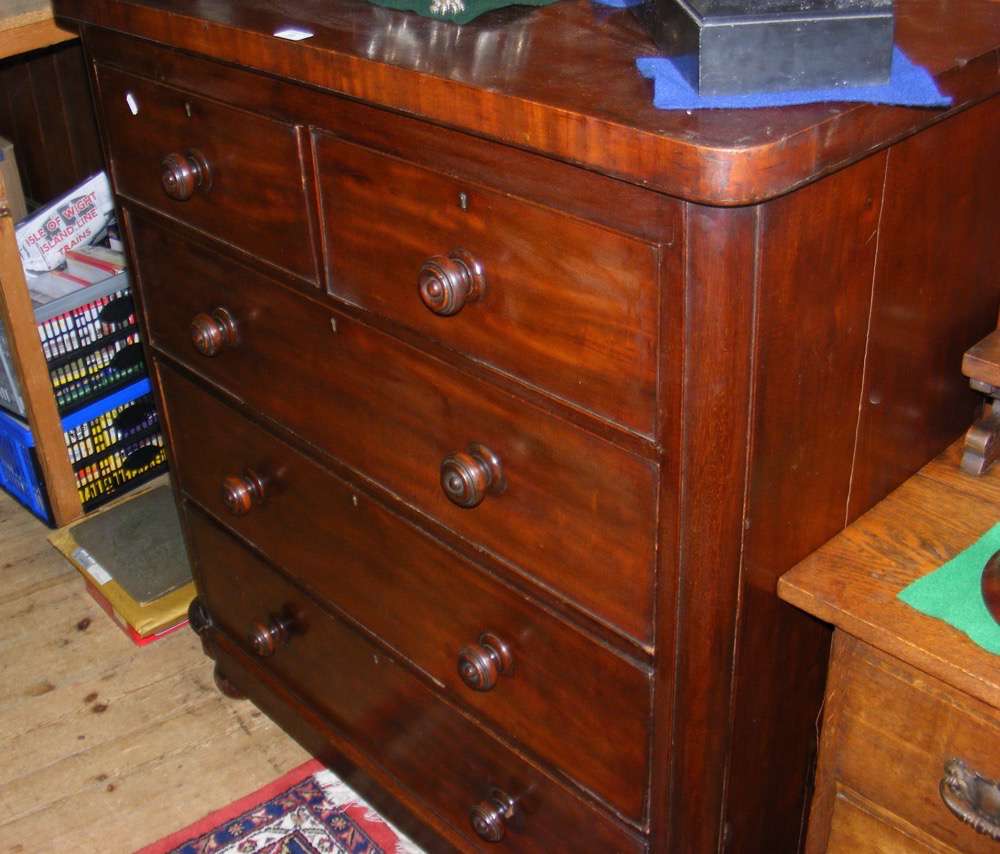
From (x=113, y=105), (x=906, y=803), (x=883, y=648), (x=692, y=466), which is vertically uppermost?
(x=113, y=105)

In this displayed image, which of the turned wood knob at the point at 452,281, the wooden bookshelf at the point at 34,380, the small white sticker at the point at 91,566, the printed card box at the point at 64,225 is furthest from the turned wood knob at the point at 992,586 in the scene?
the printed card box at the point at 64,225

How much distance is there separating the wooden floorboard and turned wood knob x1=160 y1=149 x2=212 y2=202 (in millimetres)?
887

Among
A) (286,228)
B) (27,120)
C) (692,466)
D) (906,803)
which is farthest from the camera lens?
(27,120)

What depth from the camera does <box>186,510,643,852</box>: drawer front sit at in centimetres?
131

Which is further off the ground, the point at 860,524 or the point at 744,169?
the point at 744,169

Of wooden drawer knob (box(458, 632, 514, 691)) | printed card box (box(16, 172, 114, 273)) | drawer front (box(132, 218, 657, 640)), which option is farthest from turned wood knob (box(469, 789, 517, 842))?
printed card box (box(16, 172, 114, 273))

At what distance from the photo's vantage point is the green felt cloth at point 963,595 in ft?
3.33

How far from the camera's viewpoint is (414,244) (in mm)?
1127

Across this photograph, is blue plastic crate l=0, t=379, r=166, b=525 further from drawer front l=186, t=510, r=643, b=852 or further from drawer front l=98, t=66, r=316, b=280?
drawer front l=98, t=66, r=316, b=280

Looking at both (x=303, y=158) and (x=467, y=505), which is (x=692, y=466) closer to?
(x=467, y=505)

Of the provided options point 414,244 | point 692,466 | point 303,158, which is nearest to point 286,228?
point 303,158

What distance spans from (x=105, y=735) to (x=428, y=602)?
2.67 ft

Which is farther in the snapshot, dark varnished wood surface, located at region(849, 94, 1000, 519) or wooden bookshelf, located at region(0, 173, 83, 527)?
wooden bookshelf, located at region(0, 173, 83, 527)

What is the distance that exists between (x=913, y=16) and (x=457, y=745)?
0.89m
